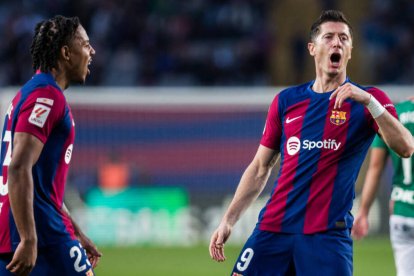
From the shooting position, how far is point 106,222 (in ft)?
47.8

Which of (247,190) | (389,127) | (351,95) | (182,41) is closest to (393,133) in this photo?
(389,127)

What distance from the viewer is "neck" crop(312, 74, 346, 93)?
6148 millimetres

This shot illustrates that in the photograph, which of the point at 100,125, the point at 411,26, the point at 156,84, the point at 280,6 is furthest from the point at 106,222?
the point at 411,26

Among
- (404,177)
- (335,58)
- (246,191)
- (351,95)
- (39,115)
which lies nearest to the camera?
(39,115)

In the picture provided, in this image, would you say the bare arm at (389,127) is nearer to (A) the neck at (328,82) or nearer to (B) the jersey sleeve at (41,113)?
(A) the neck at (328,82)

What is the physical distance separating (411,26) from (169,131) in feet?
21.6

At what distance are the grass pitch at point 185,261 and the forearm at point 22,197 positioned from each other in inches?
248

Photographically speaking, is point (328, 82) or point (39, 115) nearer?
point (39, 115)

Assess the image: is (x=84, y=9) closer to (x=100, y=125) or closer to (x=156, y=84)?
(x=156, y=84)

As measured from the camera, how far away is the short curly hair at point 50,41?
5680 mm

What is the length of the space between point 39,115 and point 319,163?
1696mm

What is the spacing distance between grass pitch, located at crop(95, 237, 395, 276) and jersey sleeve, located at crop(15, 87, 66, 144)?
6247 mm

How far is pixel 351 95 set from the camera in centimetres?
558

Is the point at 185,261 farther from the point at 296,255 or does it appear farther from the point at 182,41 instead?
the point at 296,255
